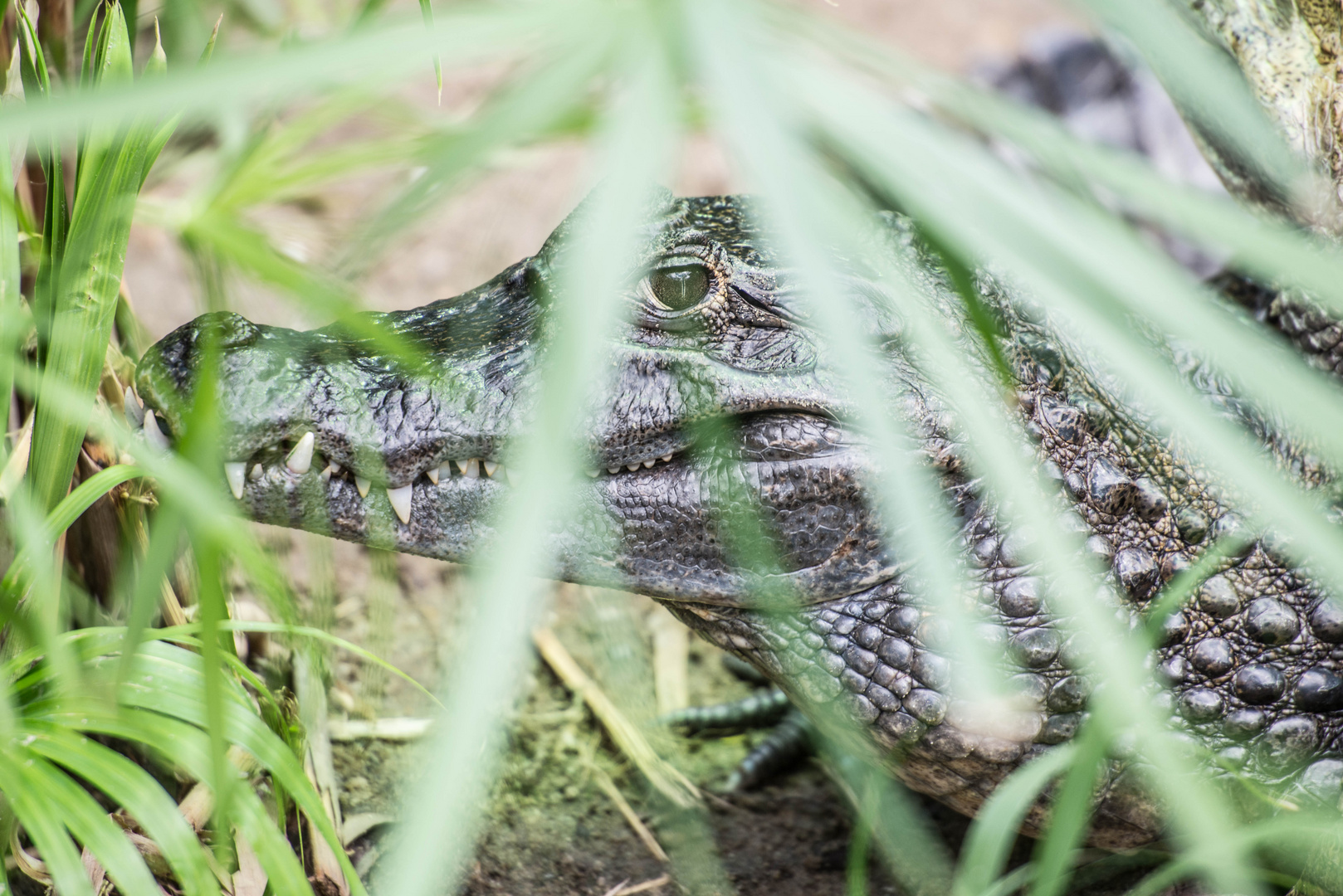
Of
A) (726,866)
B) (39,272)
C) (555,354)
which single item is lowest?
(726,866)

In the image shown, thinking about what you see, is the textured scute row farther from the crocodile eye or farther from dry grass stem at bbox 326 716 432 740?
dry grass stem at bbox 326 716 432 740

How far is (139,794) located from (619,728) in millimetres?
1256

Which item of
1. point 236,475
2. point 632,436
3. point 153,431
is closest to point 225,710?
point 236,475

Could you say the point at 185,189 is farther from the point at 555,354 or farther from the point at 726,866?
the point at 555,354

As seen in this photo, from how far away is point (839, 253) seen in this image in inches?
69.3

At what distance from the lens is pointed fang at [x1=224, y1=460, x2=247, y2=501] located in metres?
1.67

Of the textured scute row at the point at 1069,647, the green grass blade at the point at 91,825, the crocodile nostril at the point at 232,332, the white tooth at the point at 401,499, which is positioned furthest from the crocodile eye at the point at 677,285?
the green grass blade at the point at 91,825

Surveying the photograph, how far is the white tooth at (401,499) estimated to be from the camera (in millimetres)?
1736

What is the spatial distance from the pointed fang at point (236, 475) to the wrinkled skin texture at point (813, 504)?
0.06 ft

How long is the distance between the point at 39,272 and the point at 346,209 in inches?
106

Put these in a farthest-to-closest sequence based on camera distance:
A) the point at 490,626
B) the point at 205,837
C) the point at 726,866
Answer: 1. the point at 726,866
2. the point at 205,837
3. the point at 490,626

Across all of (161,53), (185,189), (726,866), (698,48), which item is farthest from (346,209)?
(698,48)

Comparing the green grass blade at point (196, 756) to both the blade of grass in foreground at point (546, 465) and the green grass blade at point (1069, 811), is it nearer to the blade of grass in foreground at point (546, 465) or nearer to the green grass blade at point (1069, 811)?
the blade of grass in foreground at point (546, 465)

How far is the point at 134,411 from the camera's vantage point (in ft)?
5.63
